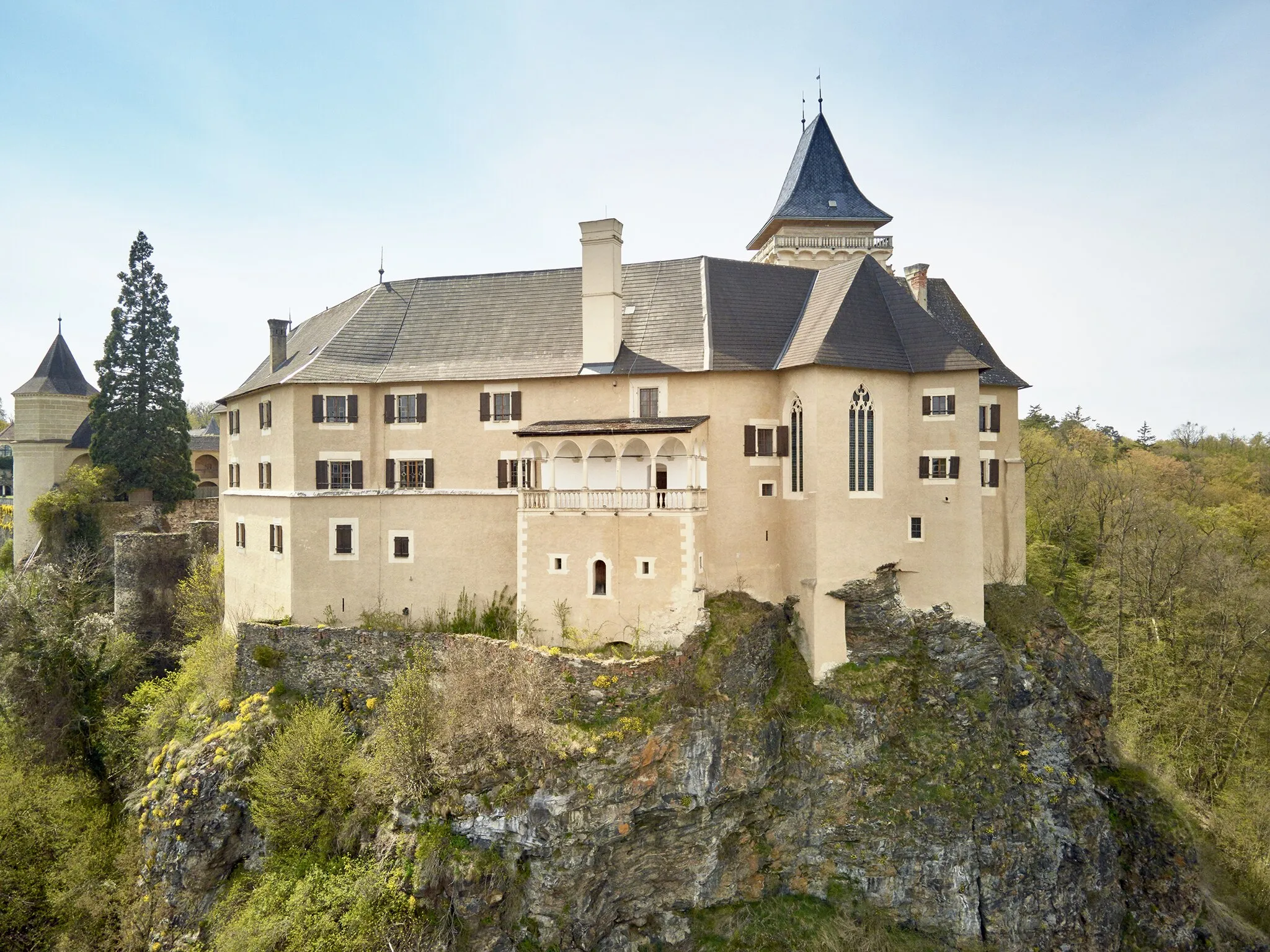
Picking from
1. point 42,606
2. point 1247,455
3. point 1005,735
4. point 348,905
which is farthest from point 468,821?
point 1247,455

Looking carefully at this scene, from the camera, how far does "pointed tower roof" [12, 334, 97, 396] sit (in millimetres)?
47125

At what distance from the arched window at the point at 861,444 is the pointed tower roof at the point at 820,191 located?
14971mm

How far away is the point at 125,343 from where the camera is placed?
138ft

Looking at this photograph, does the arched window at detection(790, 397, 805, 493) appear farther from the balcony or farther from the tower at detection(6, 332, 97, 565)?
the tower at detection(6, 332, 97, 565)

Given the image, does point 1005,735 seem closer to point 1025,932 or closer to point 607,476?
point 1025,932

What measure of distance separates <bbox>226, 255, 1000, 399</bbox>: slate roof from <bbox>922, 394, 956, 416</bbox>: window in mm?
1140

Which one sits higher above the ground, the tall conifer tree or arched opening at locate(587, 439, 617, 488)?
the tall conifer tree

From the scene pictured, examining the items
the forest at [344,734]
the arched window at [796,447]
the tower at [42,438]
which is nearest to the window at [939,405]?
the arched window at [796,447]

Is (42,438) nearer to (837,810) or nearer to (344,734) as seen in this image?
(344,734)

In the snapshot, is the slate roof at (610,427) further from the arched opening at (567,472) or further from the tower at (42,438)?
the tower at (42,438)

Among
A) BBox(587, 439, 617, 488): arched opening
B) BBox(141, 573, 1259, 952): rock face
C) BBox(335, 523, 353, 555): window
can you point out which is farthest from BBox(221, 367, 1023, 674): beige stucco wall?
BBox(141, 573, 1259, 952): rock face

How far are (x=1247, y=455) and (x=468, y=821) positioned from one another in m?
72.8

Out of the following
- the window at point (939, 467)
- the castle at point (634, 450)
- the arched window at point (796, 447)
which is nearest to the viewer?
the castle at point (634, 450)

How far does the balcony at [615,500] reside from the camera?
1025 inches
